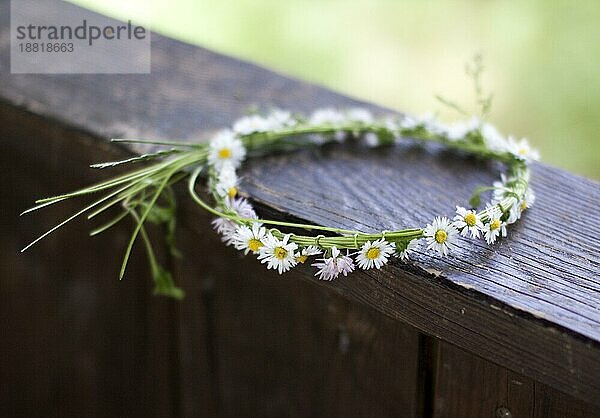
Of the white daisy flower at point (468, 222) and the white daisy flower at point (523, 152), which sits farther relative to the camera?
the white daisy flower at point (523, 152)

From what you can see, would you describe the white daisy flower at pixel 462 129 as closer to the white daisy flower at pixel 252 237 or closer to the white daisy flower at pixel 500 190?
the white daisy flower at pixel 500 190

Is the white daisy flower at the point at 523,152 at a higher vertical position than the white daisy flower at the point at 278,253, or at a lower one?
higher

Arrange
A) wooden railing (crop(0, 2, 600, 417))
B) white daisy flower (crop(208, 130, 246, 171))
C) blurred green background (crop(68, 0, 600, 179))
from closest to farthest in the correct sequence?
wooden railing (crop(0, 2, 600, 417)) < white daisy flower (crop(208, 130, 246, 171)) < blurred green background (crop(68, 0, 600, 179))

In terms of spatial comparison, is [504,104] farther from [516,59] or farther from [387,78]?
[387,78]

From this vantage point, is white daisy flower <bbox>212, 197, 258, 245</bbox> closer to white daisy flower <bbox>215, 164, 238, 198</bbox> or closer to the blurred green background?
white daisy flower <bbox>215, 164, 238, 198</bbox>

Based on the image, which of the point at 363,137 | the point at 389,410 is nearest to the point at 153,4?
the point at 363,137

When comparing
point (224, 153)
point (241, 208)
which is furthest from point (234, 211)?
point (224, 153)

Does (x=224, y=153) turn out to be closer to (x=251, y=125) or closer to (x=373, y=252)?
(x=251, y=125)

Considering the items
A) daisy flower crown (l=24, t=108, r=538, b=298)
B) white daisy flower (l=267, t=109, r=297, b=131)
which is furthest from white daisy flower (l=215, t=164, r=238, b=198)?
white daisy flower (l=267, t=109, r=297, b=131)

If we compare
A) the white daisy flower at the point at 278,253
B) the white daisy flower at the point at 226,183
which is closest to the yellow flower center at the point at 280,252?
the white daisy flower at the point at 278,253
